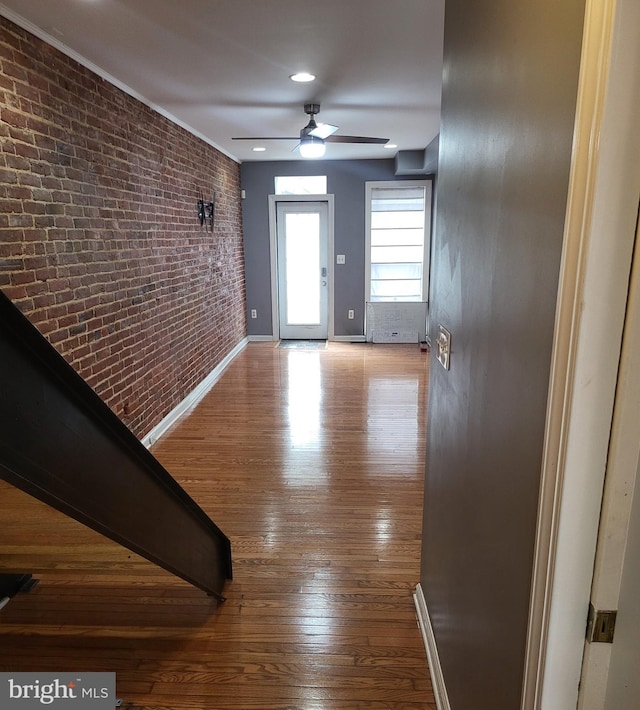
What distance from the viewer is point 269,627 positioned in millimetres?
Result: 1968

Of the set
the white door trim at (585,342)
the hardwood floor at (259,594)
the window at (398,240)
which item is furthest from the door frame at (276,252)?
the white door trim at (585,342)

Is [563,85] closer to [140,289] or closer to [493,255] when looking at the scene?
[493,255]

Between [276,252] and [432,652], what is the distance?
5.79 metres

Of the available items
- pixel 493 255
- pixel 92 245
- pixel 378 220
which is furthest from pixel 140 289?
pixel 378 220

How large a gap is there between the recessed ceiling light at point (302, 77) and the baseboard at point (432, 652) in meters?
2.89

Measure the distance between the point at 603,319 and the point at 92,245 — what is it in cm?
288

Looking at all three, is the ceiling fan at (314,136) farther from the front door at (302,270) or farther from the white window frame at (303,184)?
the front door at (302,270)

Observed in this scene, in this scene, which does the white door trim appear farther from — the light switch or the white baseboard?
the white baseboard

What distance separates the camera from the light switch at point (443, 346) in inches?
60.4

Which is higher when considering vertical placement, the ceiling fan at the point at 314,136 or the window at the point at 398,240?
the ceiling fan at the point at 314,136

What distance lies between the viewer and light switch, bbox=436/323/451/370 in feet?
5.03

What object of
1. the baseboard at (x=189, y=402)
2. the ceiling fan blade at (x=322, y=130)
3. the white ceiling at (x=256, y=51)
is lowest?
the baseboard at (x=189, y=402)

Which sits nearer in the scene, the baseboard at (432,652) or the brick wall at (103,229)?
the baseboard at (432,652)

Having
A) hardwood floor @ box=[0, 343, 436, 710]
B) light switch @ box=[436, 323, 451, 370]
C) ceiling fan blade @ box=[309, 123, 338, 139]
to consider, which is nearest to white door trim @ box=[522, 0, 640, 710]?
light switch @ box=[436, 323, 451, 370]
